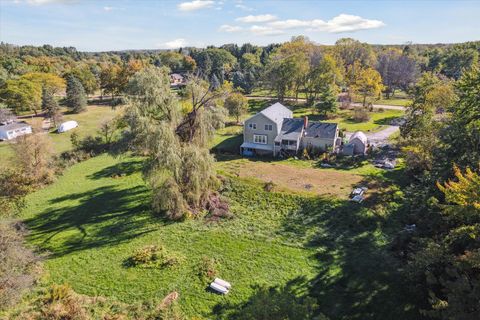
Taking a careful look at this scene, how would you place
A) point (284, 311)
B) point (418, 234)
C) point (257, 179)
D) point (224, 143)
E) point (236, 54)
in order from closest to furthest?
point (284, 311) → point (418, 234) → point (257, 179) → point (224, 143) → point (236, 54)

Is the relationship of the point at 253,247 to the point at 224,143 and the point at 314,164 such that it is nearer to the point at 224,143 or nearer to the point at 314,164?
the point at 314,164

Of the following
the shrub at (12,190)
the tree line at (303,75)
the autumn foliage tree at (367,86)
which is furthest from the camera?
the tree line at (303,75)

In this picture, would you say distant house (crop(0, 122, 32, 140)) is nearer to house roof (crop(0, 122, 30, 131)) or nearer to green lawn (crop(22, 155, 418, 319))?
house roof (crop(0, 122, 30, 131))

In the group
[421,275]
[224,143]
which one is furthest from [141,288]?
[224,143]

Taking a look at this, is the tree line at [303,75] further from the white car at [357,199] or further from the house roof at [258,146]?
the white car at [357,199]

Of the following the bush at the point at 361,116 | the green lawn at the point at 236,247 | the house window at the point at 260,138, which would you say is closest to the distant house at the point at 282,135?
the house window at the point at 260,138

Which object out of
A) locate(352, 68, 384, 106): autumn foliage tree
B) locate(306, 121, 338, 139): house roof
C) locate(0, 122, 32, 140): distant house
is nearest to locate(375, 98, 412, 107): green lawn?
locate(352, 68, 384, 106): autumn foliage tree
